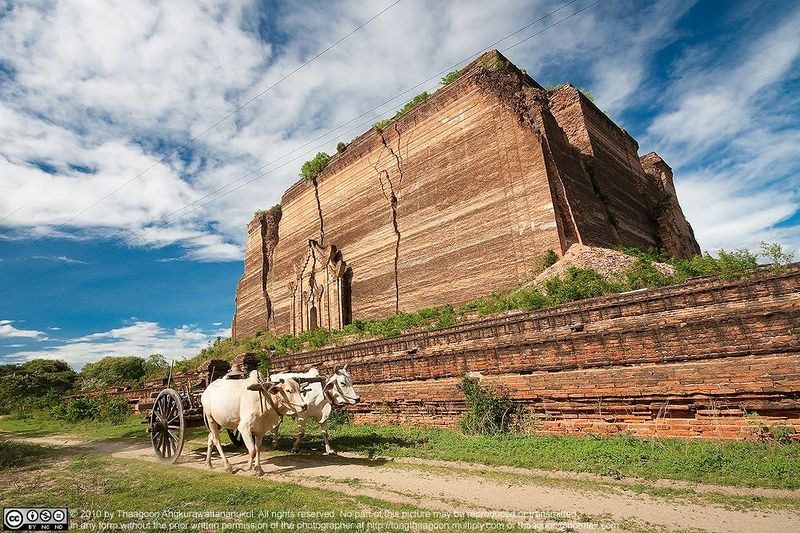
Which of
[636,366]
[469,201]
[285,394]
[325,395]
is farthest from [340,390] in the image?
[469,201]

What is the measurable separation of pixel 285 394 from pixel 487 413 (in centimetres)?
344

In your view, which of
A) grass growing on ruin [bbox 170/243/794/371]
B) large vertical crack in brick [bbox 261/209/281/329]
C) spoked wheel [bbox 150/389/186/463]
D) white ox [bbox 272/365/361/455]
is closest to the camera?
white ox [bbox 272/365/361/455]

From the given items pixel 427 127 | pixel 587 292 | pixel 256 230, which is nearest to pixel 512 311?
pixel 587 292

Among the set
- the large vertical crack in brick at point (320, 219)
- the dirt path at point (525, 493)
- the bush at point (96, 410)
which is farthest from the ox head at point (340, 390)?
the large vertical crack in brick at point (320, 219)

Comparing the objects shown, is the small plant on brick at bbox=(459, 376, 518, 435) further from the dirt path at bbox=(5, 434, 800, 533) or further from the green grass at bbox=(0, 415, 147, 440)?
the green grass at bbox=(0, 415, 147, 440)

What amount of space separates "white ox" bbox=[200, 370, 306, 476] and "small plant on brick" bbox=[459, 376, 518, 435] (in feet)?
9.81

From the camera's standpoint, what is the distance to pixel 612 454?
553cm

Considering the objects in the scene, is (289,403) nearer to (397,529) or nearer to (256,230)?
(397,529)

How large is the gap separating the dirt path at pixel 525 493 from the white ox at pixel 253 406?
0.51m

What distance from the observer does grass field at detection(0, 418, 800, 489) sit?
14.9ft

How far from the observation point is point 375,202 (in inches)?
969

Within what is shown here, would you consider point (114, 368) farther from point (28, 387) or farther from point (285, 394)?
point (285, 394)

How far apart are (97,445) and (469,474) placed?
32.4 ft

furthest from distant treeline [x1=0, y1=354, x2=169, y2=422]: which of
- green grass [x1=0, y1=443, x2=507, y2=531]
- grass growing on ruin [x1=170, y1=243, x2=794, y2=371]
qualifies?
green grass [x1=0, y1=443, x2=507, y2=531]
